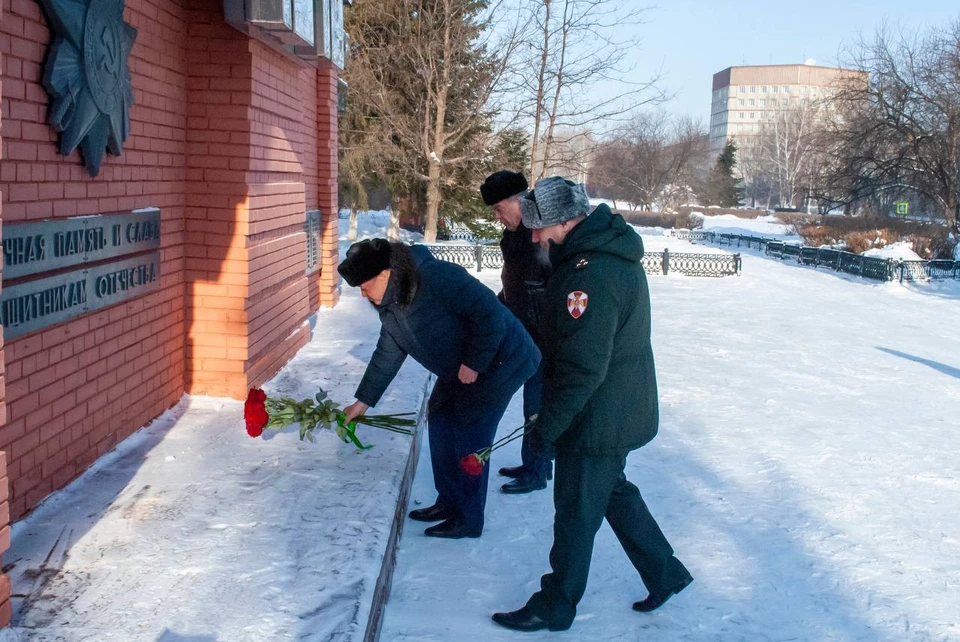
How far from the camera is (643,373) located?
317cm

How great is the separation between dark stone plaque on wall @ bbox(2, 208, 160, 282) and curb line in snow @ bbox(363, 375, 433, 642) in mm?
1751

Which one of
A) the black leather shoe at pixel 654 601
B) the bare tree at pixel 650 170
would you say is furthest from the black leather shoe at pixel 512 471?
the bare tree at pixel 650 170

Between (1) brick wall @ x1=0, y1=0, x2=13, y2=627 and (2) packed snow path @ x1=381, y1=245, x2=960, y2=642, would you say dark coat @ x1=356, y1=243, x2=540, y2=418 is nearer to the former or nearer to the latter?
(2) packed snow path @ x1=381, y1=245, x2=960, y2=642

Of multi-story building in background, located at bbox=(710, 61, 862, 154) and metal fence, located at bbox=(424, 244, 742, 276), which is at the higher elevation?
multi-story building in background, located at bbox=(710, 61, 862, 154)

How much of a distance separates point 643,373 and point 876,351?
343 inches

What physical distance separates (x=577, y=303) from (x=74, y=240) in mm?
2258

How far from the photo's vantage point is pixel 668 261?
2086cm

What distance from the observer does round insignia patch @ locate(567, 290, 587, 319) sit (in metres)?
2.98

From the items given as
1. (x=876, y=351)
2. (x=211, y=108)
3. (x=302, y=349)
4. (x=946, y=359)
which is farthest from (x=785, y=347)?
(x=211, y=108)

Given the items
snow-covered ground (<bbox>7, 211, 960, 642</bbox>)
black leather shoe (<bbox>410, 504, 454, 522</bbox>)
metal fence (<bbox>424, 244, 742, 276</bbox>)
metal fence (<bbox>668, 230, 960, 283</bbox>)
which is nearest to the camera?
snow-covered ground (<bbox>7, 211, 960, 642</bbox>)

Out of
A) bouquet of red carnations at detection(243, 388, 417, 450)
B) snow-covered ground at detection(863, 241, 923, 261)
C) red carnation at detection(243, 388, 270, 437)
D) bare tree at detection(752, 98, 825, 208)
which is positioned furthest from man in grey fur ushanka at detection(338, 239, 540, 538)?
bare tree at detection(752, 98, 825, 208)

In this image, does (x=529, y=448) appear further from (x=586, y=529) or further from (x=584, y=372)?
(x=584, y=372)

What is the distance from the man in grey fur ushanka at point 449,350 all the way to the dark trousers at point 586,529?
0.74 meters

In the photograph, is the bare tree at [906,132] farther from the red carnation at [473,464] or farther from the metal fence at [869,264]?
the red carnation at [473,464]
